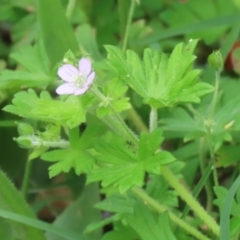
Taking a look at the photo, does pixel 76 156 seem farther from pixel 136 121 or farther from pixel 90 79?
pixel 136 121

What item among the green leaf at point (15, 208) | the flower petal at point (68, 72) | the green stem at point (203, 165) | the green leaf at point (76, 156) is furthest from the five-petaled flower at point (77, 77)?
the green stem at point (203, 165)

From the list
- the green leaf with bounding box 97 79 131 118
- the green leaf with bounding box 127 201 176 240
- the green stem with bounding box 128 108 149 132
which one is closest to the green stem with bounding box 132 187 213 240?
the green leaf with bounding box 127 201 176 240

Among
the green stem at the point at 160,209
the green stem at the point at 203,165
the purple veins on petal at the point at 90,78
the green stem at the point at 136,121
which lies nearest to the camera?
the purple veins on petal at the point at 90,78

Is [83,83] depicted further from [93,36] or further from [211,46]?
[211,46]

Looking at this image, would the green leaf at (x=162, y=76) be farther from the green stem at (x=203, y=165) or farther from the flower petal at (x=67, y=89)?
the green stem at (x=203, y=165)

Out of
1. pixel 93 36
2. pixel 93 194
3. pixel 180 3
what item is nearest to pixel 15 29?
pixel 93 36
